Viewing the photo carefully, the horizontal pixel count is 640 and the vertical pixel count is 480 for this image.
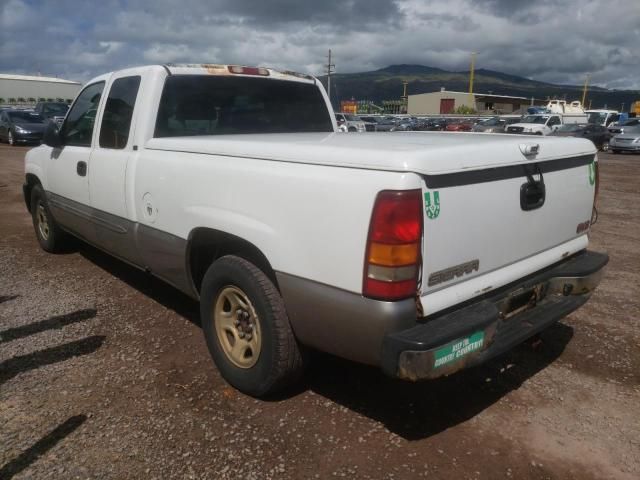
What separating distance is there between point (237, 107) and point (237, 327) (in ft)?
6.20

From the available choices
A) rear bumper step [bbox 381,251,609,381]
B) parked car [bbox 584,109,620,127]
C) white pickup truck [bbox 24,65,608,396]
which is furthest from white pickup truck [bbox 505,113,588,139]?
white pickup truck [bbox 24,65,608,396]

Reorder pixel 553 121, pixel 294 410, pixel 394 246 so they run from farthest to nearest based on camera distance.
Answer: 1. pixel 553 121
2. pixel 294 410
3. pixel 394 246

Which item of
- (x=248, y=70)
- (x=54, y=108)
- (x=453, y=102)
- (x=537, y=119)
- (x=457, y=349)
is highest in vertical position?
(x=248, y=70)

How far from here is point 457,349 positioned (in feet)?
7.64

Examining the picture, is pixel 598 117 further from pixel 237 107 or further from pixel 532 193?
pixel 532 193

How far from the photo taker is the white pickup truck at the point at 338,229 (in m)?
2.24

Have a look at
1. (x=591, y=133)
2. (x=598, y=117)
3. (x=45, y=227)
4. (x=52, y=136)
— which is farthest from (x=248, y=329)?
(x=598, y=117)

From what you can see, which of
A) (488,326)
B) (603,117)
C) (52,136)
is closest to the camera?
(488,326)

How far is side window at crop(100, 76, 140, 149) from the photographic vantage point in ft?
12.6

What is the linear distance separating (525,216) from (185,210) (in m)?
1.96

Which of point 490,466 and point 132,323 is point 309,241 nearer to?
point 490,466

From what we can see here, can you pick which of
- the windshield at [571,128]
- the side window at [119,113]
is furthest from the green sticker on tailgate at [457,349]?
the windshield at [571,128]

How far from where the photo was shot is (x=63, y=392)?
313 cm

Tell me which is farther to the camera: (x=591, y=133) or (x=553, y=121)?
(x=553, y=121)
